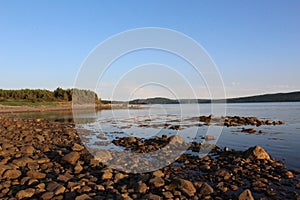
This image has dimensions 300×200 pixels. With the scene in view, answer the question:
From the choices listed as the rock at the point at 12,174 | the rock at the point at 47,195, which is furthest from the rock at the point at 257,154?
the rock at the point at 12,174

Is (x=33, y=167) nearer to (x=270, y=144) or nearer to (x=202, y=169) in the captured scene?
(x=202, y=169)

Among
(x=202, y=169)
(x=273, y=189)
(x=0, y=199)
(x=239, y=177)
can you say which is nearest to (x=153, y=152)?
(x=202, y=169)

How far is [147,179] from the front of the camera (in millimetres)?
7172

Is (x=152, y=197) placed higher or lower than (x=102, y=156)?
lower

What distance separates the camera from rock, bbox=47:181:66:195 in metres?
6.23

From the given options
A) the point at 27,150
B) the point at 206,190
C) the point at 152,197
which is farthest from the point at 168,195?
the point at 27,150

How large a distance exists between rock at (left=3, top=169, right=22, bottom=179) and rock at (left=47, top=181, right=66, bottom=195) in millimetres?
1561

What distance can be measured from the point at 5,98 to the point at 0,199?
8559 centimetres

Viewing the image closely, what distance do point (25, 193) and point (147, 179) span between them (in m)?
3.34

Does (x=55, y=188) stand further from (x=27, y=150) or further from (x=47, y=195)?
(x=27, y=150)

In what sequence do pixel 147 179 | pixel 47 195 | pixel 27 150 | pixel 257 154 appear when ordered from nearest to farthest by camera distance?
1. pixel 47 195
2. pixel 147 179
3. pixel 257 154
4. pixel 27 150

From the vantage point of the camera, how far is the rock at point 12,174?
7.23m

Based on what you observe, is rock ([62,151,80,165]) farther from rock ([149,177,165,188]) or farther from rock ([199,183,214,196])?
rock ([199,183,214,196])

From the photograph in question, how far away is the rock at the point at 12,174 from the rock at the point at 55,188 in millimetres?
1561
